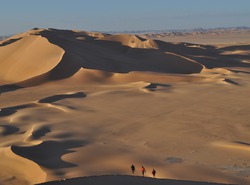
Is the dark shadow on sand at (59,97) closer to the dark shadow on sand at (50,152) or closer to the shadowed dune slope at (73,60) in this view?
the shadowed dune slope at (73,60)

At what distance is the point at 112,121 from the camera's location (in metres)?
15.1

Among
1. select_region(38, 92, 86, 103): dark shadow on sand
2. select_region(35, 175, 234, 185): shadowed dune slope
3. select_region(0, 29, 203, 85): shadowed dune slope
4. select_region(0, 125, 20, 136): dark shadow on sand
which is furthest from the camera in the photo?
select_region(0, 29, 203, 85): shadowed dune slope

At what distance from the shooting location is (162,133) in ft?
43.9

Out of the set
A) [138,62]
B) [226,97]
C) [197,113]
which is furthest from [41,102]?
[138,62]

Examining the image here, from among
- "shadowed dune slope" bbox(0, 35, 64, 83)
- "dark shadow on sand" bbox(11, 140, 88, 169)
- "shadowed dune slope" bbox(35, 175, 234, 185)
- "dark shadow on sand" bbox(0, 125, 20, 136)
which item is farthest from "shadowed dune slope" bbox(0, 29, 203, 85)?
"shadowed dune slope" bbox(35, 175, 234, 185)

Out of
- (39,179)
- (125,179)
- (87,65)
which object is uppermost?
(87,65)

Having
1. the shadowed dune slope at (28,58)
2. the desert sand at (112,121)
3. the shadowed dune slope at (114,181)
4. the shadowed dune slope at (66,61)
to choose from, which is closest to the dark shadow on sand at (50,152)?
the desert sand at (112,121)

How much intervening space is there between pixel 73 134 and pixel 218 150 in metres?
4.39

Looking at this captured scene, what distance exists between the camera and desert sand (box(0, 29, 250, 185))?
9.78 m

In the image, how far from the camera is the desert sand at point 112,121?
9781mm

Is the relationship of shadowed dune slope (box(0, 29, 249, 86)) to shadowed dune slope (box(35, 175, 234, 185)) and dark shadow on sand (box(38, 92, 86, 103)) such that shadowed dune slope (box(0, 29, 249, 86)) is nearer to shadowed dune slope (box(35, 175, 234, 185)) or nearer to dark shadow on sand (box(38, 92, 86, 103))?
dark shadow on sand (box(38, 92, 86, 103))

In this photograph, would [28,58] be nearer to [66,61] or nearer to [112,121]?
[66,61]

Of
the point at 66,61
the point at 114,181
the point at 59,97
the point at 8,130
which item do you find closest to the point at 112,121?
the point at 8,130

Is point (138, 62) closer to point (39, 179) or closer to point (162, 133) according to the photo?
point (162, 133)
